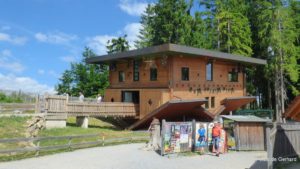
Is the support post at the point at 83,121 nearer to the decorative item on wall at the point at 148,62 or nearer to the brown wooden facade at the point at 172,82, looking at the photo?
the brown wooden facade at the point at 172,82

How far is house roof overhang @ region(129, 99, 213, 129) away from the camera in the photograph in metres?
26.2

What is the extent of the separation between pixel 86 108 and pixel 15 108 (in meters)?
5.52

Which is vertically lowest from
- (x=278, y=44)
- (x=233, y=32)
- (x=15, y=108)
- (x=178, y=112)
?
(x=178, y=112)

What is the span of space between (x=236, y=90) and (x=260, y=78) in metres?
17.3

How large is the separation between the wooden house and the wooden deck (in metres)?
1.14

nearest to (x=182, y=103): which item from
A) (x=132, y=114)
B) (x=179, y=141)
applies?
(x=132, y=114)

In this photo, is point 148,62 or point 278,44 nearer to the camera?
point 148,62

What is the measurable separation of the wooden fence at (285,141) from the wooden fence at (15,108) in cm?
1878

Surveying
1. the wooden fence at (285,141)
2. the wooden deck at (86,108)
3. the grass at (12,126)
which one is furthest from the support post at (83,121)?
the wooden fence at (285,141)

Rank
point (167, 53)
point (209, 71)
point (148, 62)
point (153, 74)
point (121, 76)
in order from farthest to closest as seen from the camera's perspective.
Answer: point (121, 76)
point (209, 71)
point (148, 62)
point (153, 74)
point (167, 53)

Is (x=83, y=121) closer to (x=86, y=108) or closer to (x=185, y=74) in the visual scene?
(x=86, y=108)

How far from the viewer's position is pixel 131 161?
50.4ft

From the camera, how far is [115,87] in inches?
1302

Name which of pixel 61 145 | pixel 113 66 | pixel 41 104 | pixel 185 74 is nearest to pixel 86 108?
pixel 41 104
